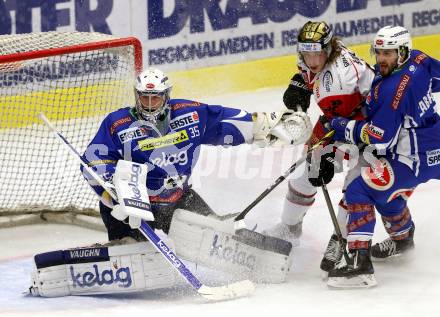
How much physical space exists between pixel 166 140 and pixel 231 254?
58 cm

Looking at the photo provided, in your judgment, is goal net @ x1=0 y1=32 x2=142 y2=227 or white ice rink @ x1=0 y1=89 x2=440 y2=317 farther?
goal net @ x1=0 y1=32 x2=142 y2=227

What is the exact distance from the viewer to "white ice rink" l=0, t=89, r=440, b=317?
4.78 meters

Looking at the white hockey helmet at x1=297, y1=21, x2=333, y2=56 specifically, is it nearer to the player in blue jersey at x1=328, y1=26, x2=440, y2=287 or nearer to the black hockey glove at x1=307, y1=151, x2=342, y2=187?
the player in blue jersey at x1=328, y1=26, x2=440, y2=287

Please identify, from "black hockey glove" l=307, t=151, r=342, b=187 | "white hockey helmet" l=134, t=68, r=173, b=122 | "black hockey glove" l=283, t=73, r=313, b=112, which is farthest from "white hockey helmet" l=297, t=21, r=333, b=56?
"white hockey helmet" l=134, t=68, r=173, b=122

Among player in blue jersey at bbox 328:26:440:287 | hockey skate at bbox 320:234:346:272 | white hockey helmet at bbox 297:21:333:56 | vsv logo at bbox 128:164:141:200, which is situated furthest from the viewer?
hockey skate at bbox 320:234:346:272

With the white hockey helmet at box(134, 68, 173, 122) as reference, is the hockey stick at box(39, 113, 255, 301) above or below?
below

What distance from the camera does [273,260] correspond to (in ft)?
16.8

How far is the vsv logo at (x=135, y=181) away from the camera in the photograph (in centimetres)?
489

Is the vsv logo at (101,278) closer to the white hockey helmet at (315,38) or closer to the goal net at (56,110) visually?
the goal net at (56,110)

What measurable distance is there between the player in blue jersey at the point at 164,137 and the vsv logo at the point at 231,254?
0.25m

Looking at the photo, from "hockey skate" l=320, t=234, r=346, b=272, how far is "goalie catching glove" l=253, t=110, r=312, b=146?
1.62 feet

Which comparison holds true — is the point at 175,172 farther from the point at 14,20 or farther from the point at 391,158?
the point at 14,20

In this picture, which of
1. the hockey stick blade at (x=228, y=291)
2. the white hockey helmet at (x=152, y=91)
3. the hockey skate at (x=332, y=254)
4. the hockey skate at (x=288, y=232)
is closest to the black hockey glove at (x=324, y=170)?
the hockey skate at (x=332, y=254)

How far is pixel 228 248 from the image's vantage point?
512 centimetres
